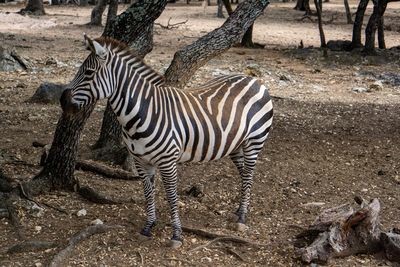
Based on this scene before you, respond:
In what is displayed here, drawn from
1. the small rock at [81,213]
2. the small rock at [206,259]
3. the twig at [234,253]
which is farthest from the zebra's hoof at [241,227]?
the small rock at [81,213]

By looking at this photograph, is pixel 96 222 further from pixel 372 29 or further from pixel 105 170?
pixel 372 29

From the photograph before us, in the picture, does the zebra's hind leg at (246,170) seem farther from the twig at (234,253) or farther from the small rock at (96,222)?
the small rock at (96,222)

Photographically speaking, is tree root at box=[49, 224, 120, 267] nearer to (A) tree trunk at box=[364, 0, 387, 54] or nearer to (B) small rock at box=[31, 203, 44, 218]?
(B) small rock at box=[31, 203, 44, 218]

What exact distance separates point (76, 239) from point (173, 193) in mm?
892

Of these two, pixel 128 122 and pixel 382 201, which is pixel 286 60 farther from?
pixel 128 122

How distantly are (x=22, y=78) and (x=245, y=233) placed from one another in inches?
308

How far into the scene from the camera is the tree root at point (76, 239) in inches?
178

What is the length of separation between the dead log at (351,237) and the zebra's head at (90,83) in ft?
6.69

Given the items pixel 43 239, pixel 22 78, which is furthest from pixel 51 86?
pixel 43 239

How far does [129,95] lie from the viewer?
14.8ft

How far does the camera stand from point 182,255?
4.79 m

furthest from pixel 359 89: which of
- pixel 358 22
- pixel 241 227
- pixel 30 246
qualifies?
pixel 30 246

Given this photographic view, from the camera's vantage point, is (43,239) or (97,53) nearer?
(97,53)

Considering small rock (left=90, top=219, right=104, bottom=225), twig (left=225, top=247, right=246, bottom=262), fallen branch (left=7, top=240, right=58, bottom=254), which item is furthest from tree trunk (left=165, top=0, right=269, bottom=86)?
fallen branch (left=7, top=240, right=58, bottom=254)
